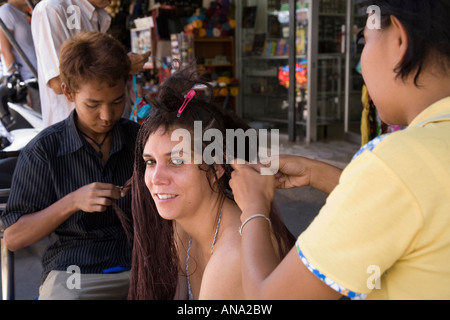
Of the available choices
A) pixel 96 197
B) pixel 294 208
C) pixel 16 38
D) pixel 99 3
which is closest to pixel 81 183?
pixel 96 197

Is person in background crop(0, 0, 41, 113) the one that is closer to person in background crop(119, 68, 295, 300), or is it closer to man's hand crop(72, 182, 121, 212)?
man's hand crop(72, 182, 121, 212)

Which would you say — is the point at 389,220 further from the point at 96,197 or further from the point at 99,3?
the point at 99,3

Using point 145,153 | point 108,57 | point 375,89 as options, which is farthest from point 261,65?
point 375,89

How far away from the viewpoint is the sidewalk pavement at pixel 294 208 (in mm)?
3877

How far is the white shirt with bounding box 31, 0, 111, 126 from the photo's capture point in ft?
9.14

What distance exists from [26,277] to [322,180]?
3.24 m

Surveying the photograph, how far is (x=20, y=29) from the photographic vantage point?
4512 millimetres

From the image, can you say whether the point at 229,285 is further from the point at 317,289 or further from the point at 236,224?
the point at 317,289

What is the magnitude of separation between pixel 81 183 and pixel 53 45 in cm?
114

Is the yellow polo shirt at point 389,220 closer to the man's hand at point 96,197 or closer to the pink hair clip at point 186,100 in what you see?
the pink hair clip at point 186,100

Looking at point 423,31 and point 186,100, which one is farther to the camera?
Result: point 186,100

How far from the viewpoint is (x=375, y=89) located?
3.51 feet

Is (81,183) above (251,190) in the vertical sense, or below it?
below

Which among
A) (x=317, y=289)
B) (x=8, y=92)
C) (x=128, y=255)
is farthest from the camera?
(x=8, y=92)
